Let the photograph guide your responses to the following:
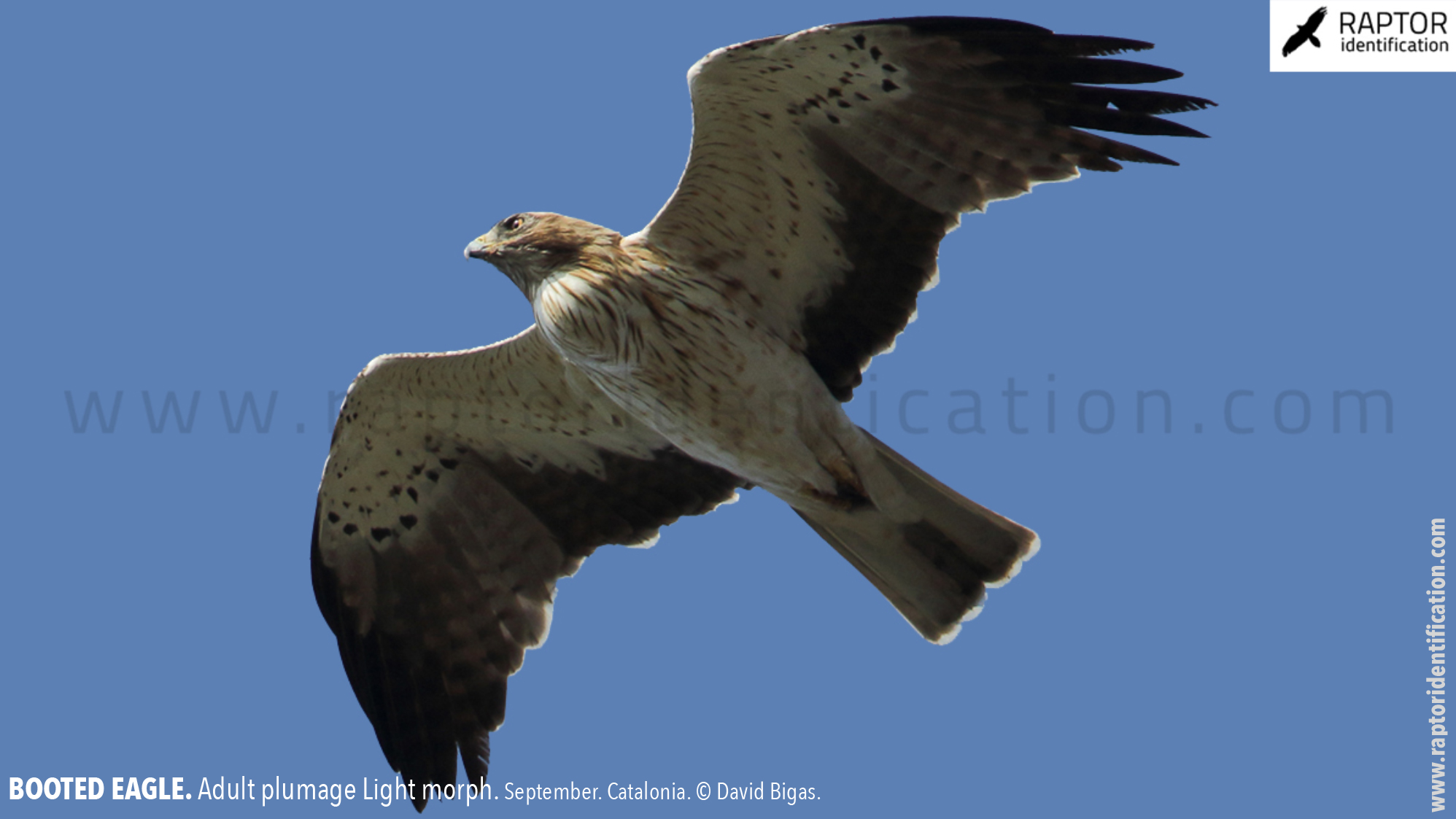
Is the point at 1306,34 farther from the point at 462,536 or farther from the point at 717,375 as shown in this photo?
the point at 462,536

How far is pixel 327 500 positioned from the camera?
8359 millimetres

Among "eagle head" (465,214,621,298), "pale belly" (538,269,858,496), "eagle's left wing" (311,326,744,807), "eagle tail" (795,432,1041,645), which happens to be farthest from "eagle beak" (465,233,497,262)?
"eagle tail" (795,432,1041,645)

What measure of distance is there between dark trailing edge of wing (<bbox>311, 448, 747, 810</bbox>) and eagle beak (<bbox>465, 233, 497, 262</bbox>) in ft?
5.05

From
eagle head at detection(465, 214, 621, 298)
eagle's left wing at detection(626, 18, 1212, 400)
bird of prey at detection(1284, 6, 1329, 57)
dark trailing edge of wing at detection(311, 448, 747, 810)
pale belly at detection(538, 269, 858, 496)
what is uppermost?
bird of prey at detection(1284, 6, 1329, 57)

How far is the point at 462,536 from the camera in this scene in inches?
331

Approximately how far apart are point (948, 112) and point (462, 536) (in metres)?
3.86

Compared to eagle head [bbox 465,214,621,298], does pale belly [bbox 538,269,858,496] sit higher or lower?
lower

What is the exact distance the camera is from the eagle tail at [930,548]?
297 inches

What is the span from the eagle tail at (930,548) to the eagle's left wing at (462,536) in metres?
0.84

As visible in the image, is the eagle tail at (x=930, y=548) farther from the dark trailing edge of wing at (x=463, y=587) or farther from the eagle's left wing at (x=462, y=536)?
the dark trailing edge of wing at (x=463, y=587)

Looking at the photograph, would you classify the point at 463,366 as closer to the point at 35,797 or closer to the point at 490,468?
the point at 490,468

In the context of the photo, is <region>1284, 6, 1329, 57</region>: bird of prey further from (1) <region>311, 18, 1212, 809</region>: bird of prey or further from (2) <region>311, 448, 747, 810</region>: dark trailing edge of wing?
(2) <region>311, 448, 747, 810</region>: dark trailing edge of wing

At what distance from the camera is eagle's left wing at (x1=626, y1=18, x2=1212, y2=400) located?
21.6ft

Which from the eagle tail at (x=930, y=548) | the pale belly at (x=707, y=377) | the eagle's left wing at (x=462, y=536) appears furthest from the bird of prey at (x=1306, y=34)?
the eagle's left wing at (x=462, y=536)
